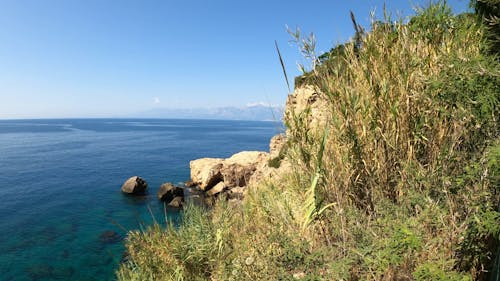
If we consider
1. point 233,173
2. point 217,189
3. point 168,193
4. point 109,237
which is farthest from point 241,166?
point 109,237

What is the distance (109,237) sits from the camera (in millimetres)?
19469

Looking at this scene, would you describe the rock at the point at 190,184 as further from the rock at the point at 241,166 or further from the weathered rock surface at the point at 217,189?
the rock at the point at 241,166

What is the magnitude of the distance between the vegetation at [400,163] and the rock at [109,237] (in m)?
18.1

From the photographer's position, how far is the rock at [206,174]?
32594mm

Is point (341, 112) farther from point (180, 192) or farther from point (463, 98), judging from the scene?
point (180, 192)

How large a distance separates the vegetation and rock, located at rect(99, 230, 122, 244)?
1807 cm

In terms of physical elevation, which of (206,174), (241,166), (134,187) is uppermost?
(241,166)

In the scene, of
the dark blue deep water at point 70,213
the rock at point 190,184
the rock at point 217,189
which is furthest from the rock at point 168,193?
the rock at point 190,184

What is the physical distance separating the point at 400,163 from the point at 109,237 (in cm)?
2162

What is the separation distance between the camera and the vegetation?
2.58m

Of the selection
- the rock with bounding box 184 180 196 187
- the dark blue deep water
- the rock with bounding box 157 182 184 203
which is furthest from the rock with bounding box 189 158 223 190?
the rock with bounding box 157 182 184 203

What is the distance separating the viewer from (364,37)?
12.3ft

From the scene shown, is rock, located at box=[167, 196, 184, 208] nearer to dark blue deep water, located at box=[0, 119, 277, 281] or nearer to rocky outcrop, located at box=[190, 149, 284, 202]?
dark blue deep water, located at box=[0, 119, 277, 281]

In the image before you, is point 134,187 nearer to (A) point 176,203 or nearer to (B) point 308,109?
(A) point 176,203
